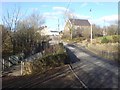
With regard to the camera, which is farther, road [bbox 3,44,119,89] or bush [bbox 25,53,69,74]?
bush [bbox 25,53,69,74]

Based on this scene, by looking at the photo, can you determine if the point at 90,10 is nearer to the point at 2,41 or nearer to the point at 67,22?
the point at 2,41

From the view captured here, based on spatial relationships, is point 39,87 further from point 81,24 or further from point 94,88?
point 81,24

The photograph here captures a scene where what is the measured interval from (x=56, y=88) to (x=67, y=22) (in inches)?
3311

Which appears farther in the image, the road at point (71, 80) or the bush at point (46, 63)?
the bush at point (46, 63)

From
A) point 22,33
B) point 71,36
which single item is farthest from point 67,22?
point 22,33

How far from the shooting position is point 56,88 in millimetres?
13438

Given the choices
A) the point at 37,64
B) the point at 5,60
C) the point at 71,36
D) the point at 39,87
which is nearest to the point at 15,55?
the point at 5,60

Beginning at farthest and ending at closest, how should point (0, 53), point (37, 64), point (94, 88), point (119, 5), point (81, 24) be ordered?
point (81, 24) < point (119, 5) < point (0, 53) < point (37, 64) < point (94, 88)

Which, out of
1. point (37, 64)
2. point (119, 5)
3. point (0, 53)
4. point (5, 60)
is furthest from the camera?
point (119, 5)

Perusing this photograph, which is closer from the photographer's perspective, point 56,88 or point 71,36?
point 56,88

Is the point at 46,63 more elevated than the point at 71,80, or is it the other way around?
the point at 46,63

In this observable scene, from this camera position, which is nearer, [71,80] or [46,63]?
[71,80]

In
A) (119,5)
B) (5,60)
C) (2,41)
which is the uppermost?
(119,5)

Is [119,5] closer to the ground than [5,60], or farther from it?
farther from it
